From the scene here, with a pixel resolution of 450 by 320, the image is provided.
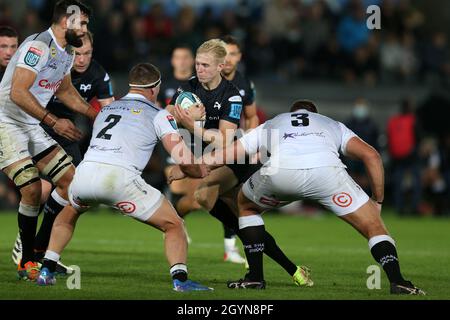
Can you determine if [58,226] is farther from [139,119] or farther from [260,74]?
[260,74]

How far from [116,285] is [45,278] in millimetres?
704

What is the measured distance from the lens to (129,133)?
31.7 feet

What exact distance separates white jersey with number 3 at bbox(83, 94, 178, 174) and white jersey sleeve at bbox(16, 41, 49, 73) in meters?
1.14

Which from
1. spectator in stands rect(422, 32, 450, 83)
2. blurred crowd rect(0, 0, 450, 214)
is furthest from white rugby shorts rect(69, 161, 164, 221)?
spectator in stands rect(422, 32, 450, 83)

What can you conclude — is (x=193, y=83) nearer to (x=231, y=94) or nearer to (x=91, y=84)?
(x=231, y=94)

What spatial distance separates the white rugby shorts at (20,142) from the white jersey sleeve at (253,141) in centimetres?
230

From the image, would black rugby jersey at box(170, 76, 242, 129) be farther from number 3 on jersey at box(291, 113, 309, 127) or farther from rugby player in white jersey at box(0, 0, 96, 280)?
number 3 on jersey at box(291, 113, 309, 127)

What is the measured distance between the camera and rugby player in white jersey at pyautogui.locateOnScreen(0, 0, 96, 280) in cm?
1062

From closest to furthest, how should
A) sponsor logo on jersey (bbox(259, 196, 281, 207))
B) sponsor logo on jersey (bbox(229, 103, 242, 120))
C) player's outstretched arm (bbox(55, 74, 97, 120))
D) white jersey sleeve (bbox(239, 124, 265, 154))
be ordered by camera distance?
1. white jersey sleeve (bbox(239, 124, 265, 154))
2. sponsor logo on jersey (bbox(259, 196, 281, 207))
3. player's outstretched arm (bbox(55, 74, 97, 120))
4. sponsor logo on jersey (bbox(229, 103, 242, 120))

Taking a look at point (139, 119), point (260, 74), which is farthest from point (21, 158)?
point (260, 74)

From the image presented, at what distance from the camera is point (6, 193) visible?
21891 millimetres

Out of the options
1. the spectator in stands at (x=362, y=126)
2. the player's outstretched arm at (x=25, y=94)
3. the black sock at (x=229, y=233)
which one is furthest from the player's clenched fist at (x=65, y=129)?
the spectator in stands at (x=362, y=126)

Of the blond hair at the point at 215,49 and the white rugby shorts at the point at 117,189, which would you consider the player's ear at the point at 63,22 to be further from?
the white rugby shorts at the point at 117,189

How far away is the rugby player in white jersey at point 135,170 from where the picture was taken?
956 centimetres
